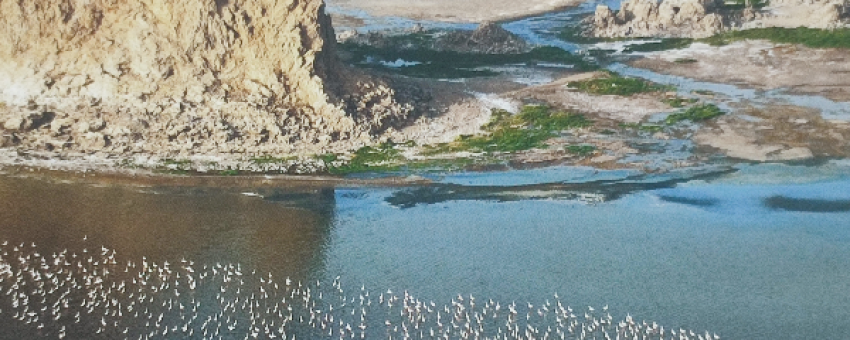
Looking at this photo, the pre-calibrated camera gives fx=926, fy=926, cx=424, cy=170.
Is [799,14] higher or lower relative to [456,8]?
lower

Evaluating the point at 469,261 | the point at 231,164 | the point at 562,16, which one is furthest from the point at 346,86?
the point at 562,16

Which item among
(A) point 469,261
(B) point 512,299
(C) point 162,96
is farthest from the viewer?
(C) point 162,96

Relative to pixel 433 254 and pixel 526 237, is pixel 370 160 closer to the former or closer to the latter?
pixel 526 237

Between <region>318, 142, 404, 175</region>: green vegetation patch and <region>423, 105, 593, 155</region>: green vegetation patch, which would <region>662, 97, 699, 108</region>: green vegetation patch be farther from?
<region>318, 142, 404, 175</region>: green vegetation patch

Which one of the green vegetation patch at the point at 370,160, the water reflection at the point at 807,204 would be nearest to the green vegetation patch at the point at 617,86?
the green vegetation patch at the point at 370,160

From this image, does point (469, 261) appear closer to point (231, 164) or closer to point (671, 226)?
point (671, 226)

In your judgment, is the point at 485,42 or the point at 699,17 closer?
the point at 485,42

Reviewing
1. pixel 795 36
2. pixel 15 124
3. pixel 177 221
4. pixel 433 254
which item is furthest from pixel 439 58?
pixel 433 254
